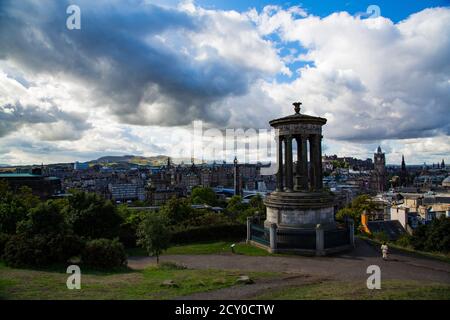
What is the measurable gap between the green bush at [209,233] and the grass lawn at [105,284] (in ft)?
38.5

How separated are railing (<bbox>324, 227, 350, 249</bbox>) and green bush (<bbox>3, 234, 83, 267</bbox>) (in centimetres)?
1382

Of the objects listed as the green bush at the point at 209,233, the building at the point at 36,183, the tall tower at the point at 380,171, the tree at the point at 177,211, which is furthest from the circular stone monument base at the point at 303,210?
the tall tower at the point at 380,171

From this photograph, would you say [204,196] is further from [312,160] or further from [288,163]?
[288,163]

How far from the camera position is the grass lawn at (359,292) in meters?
10.9

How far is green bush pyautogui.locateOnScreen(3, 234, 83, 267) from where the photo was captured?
1714 cm

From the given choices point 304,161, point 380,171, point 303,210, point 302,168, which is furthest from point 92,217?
point 380,171

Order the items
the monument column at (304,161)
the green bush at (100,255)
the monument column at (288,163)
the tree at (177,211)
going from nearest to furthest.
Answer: the green bush at (100,255)
the monument column at (288,163)
the monument column at (304,161)
the tree at (177,211)

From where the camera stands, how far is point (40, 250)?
17250 millimetres

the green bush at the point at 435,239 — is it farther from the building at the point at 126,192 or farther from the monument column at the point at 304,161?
the building at the point at 126,192

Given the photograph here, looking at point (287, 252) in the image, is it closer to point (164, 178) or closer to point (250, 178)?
point (164, 178)

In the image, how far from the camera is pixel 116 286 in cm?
1272

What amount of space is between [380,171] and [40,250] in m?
180

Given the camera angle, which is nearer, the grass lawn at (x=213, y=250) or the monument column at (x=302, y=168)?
the grass lawn at (x=213, y=250)

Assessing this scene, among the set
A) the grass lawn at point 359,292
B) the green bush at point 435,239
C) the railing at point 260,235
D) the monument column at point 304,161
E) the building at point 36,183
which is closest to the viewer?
the grass lawn at point 359,292
